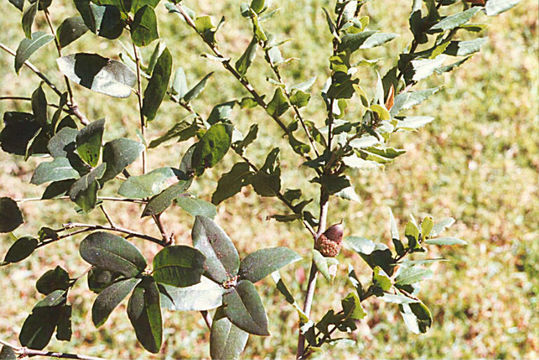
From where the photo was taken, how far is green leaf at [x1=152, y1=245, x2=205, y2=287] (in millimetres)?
609

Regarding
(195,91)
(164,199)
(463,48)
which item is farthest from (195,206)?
(463,48)

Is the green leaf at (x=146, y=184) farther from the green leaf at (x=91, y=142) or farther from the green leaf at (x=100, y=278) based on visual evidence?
the green leaf at (x=100, y=278)

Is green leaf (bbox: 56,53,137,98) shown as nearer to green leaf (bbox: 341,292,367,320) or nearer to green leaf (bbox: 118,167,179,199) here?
green leaf (bbox: 118,167,179,199)

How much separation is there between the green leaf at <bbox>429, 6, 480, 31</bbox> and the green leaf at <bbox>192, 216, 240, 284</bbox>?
40cm

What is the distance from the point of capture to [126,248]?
68cm

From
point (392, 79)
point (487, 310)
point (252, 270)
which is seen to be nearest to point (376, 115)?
point (392, 79)

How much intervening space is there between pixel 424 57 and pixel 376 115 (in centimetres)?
15

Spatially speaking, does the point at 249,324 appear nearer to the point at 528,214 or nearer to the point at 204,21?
the point at 204,21

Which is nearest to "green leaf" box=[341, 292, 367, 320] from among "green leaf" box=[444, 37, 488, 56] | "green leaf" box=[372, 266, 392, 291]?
"green leaf" box=[372, 266, 392, 291]

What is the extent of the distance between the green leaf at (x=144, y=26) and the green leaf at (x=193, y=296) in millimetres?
305

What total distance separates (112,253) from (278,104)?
1.24ft

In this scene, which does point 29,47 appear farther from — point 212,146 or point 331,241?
point 331,241

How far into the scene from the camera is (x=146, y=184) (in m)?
0.70

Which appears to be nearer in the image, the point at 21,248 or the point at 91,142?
the point at 91,142
